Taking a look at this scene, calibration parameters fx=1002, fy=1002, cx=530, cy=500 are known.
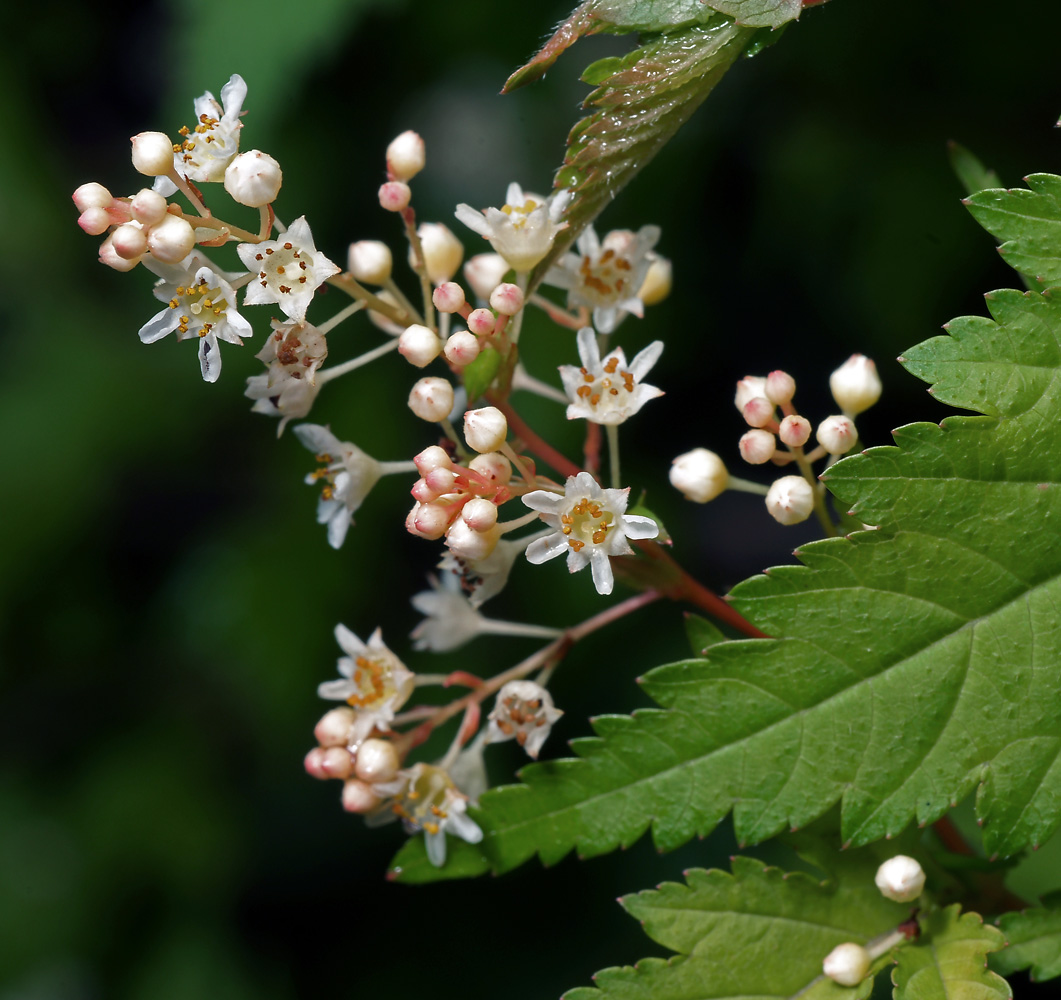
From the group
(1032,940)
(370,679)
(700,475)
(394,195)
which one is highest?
(394,195)

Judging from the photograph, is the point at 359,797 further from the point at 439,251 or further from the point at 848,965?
the point at 439,251

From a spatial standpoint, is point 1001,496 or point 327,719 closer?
point 1001,496

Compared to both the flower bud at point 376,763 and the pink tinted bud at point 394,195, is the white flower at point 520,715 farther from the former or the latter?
the pink tinted bud at point 394,195

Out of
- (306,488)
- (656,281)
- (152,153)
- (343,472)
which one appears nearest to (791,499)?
(656,281)

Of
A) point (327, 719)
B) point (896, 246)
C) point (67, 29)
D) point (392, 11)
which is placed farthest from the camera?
point (67, 29)

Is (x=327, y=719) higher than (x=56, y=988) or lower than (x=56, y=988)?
higher

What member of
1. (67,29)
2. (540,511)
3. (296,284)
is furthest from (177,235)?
(67,29)

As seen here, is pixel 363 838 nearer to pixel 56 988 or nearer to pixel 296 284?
pixel 56 988

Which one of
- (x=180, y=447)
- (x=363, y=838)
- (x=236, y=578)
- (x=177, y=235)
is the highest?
(x=177, y=235)
